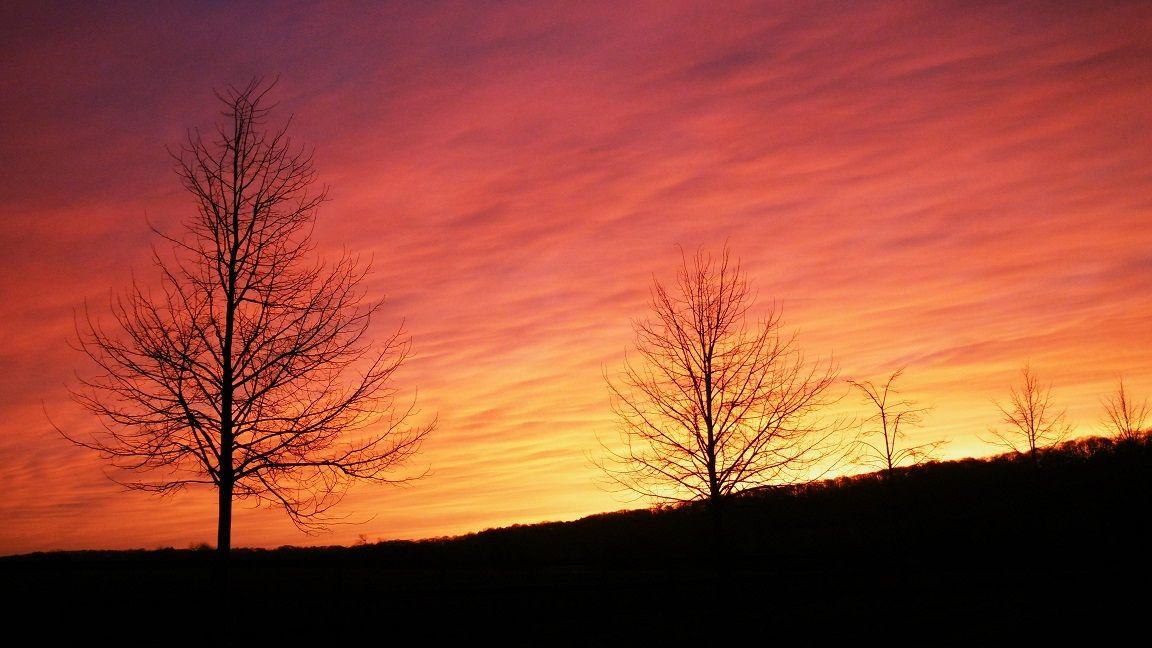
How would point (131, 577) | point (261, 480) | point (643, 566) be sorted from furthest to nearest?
1. point (643, 566)
2. point (131, 577)
3. point (261, 480)

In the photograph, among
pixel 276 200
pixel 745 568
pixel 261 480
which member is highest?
pixel 276 200

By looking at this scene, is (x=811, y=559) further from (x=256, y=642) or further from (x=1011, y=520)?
(x=1011, y=520)

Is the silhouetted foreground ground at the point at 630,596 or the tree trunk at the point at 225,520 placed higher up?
the tree trunk at the point at 225,520

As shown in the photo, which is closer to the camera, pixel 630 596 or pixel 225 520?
pixel 225 520

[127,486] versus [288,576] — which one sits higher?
[127,486]

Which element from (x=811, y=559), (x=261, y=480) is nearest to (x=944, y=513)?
(x=811, y=559)

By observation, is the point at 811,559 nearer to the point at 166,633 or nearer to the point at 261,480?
the point at 261,480

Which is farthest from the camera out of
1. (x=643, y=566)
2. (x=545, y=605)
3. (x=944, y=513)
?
(x=944, y=513)

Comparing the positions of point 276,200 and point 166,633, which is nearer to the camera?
point 166,633

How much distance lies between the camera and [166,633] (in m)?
11.4

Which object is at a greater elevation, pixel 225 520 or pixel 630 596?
pixel 225 520

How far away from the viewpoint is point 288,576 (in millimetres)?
22297

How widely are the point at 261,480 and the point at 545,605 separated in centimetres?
586

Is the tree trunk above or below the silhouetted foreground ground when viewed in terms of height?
above
